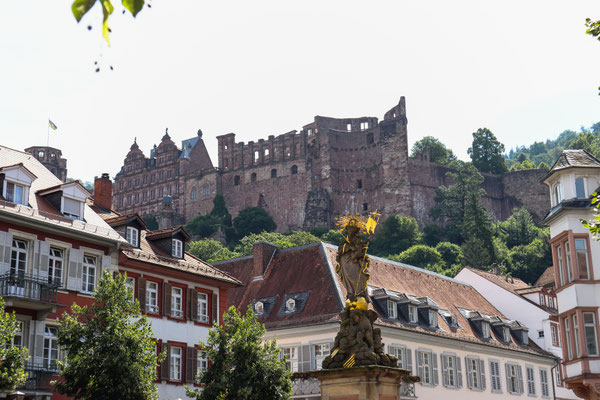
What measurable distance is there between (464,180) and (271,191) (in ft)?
93.9

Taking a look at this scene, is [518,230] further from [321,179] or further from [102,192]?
[102,192]

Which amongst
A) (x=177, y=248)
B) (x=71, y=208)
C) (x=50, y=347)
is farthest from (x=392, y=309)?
(x=50, y=347)

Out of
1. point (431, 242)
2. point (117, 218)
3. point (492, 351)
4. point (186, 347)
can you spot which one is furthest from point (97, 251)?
point (431, 242)

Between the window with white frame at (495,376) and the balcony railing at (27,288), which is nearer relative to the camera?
the balcony railing at (27,288)

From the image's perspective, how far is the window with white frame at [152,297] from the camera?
32359 millimetres

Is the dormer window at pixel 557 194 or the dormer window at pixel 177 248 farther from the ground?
the dormer window at pixel 557 194

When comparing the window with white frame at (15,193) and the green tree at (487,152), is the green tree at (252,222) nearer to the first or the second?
the green tree at (487,152)

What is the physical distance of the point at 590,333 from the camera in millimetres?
27781

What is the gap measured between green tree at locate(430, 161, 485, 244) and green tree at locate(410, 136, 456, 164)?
47.5 ft

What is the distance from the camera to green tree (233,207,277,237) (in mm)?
121875

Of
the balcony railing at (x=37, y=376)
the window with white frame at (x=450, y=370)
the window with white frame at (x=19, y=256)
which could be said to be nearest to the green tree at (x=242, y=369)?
the balcony railing at (x=37, y=376)

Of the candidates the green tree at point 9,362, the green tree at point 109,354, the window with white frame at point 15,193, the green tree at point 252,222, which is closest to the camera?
the green tree at point 9,362

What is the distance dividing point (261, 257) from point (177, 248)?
1014 cm

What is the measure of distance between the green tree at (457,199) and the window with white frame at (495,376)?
63057mm
